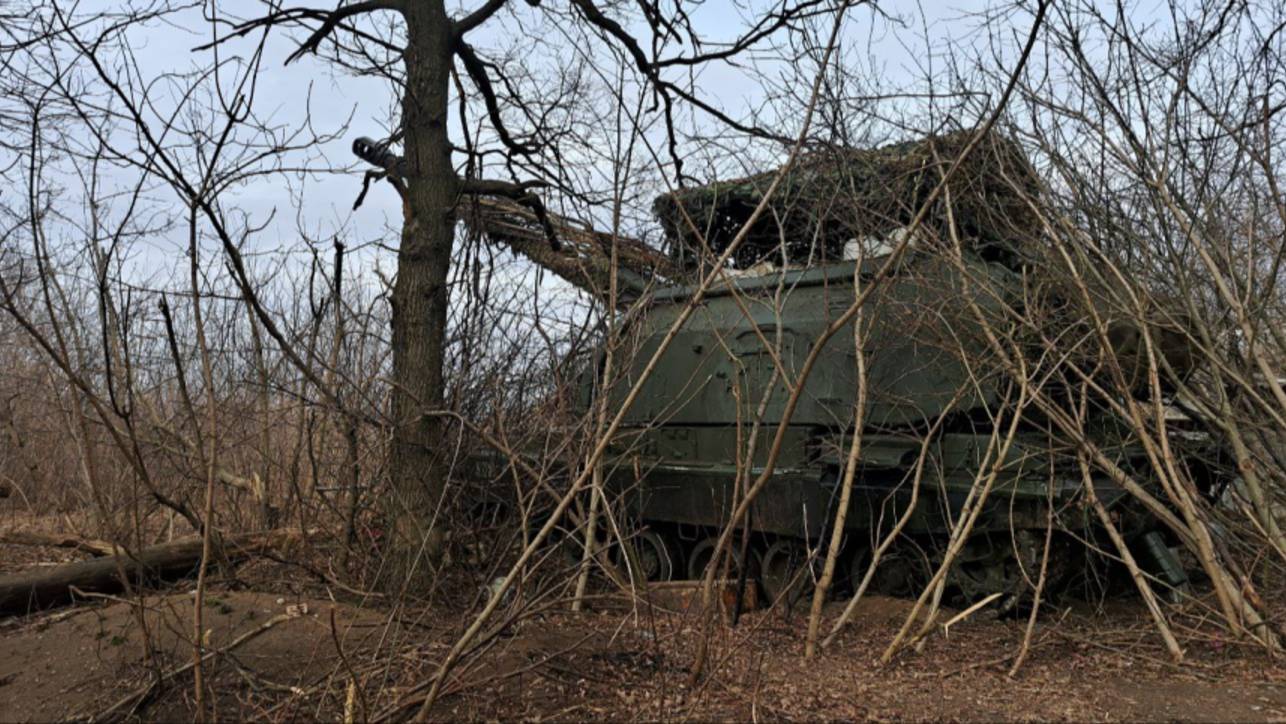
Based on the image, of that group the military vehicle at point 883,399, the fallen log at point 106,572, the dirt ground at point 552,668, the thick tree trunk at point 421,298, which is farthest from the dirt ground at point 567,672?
the military vehicle at point 883,399

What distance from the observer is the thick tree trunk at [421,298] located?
582 centimetres

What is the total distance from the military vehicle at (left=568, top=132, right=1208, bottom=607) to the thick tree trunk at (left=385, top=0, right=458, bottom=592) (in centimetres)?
98

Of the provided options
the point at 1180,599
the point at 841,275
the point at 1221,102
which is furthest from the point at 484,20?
the point at 1180,599

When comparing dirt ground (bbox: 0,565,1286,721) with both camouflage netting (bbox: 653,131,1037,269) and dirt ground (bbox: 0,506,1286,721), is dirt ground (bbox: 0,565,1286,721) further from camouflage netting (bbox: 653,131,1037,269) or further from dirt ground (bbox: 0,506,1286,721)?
camouflage netting (bbox: 653,131,1037,269)

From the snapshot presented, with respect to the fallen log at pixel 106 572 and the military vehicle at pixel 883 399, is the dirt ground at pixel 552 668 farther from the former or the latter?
the military vehicle at pixel 883 399

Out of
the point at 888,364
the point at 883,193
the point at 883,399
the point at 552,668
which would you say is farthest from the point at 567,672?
the point at 888,364

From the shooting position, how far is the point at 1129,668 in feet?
19.3

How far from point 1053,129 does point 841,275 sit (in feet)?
5.84

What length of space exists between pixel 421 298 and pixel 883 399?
3.40 metres

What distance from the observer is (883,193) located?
7258 millimetres

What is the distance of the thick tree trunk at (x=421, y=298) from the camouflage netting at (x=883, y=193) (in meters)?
1.50

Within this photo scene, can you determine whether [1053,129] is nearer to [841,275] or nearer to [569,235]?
[841,275]

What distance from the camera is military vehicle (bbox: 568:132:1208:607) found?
698 cm

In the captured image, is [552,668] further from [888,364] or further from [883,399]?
[888,364]
